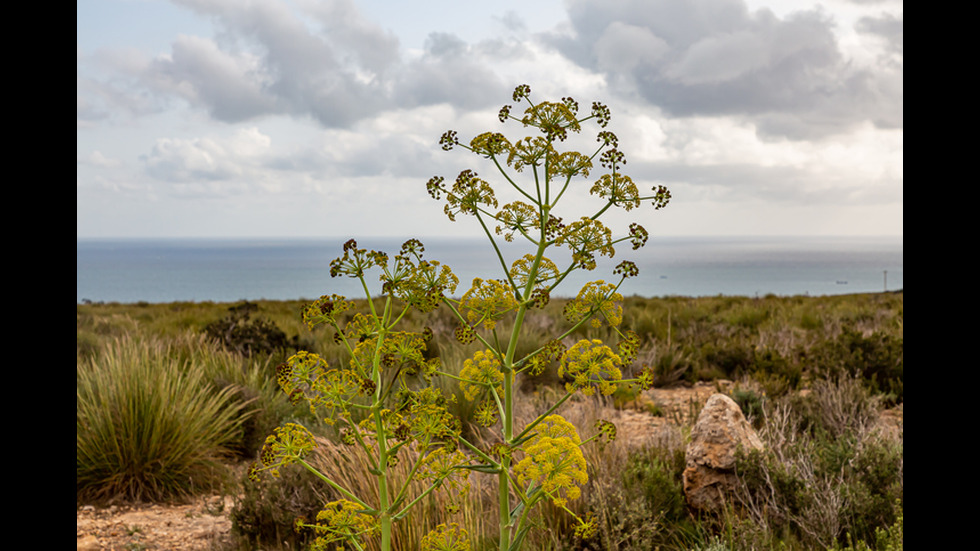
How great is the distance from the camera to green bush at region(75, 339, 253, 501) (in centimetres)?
466

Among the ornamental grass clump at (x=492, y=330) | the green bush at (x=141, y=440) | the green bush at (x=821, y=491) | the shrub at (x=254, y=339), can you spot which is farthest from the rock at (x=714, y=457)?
the shrub at (x=254, y=339)

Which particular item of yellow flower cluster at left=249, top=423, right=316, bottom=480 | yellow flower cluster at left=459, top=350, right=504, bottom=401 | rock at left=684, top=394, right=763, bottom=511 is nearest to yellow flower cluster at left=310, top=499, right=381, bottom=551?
yellow flower cluster at left=249, top=423, right=316, bottom=480

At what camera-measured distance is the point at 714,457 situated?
12.1 ft

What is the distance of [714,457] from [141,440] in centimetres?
412

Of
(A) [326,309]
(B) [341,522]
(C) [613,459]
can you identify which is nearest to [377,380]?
(A) [326,309]

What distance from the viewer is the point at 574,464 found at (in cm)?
164

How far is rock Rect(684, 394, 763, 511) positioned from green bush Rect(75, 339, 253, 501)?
140 inches

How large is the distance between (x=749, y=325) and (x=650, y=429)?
7357 mm

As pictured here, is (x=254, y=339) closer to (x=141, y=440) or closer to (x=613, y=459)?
(x=141, y=440)

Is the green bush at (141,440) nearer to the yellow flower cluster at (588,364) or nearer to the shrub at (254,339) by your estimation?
the shrub at (254,339)

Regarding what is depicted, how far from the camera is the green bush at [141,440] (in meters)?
4.66

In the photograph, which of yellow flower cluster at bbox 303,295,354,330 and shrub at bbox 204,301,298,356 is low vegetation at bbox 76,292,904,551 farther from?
yellow flower cluster at bbox 303,295,354,330
